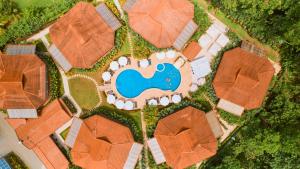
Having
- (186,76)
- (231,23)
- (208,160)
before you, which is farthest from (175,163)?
(231,23)

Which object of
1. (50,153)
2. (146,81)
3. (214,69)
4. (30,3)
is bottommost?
(50,153)

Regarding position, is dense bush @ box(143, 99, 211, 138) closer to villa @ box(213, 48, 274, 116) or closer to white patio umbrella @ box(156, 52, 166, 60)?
villa @ box(213, 48, 274, 116)

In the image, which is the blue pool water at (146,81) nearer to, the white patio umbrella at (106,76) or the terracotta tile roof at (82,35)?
the white patio umbrella at (106,76)

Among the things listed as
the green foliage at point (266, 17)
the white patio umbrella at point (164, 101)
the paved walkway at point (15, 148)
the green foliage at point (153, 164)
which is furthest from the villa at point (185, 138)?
the paved walkway at point (15, 148)

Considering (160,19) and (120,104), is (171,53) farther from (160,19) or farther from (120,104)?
(120,104)

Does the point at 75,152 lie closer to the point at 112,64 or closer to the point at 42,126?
the point at 42,126

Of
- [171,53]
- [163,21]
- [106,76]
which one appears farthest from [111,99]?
[163,21]
